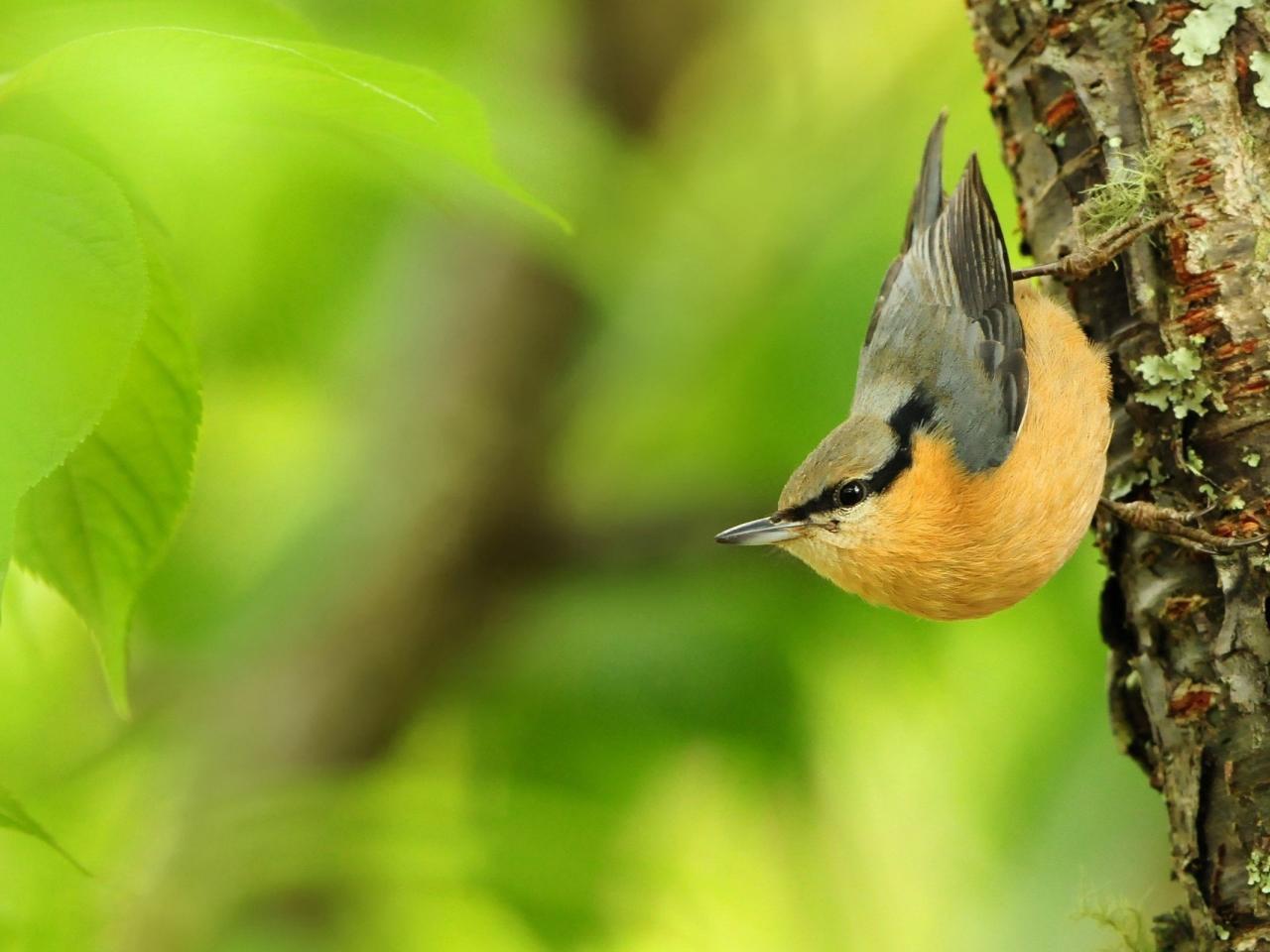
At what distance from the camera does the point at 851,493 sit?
115 inches

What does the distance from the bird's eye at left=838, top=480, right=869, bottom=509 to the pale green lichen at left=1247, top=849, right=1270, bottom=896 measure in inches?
44.5

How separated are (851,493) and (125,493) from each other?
1.79 metres

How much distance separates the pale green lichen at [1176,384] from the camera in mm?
2271

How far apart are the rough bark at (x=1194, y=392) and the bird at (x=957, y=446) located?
0.63 feet

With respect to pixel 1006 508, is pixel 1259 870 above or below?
below

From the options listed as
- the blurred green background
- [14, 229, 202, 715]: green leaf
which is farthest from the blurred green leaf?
the blurred green background

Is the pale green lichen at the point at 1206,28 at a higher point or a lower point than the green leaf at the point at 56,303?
higher

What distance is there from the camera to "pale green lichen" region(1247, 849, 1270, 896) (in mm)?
2061

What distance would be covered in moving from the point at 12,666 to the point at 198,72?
7.99 ft

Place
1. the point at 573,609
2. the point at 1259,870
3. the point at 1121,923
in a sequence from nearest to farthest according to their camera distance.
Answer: the point at 1259,870, the point at 1121,923, the point at 573,609

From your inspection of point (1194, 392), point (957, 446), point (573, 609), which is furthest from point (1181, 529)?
point (573, 609)

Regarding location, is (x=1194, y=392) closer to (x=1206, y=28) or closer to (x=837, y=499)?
(x=1206, y=28)

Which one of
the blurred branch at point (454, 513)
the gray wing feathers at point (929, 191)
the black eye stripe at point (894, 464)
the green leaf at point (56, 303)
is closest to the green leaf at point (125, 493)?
the green leaf at point (56, 303)

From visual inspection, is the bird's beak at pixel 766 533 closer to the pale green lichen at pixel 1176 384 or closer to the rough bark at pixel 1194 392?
the rough bark at pixel 1194 392
